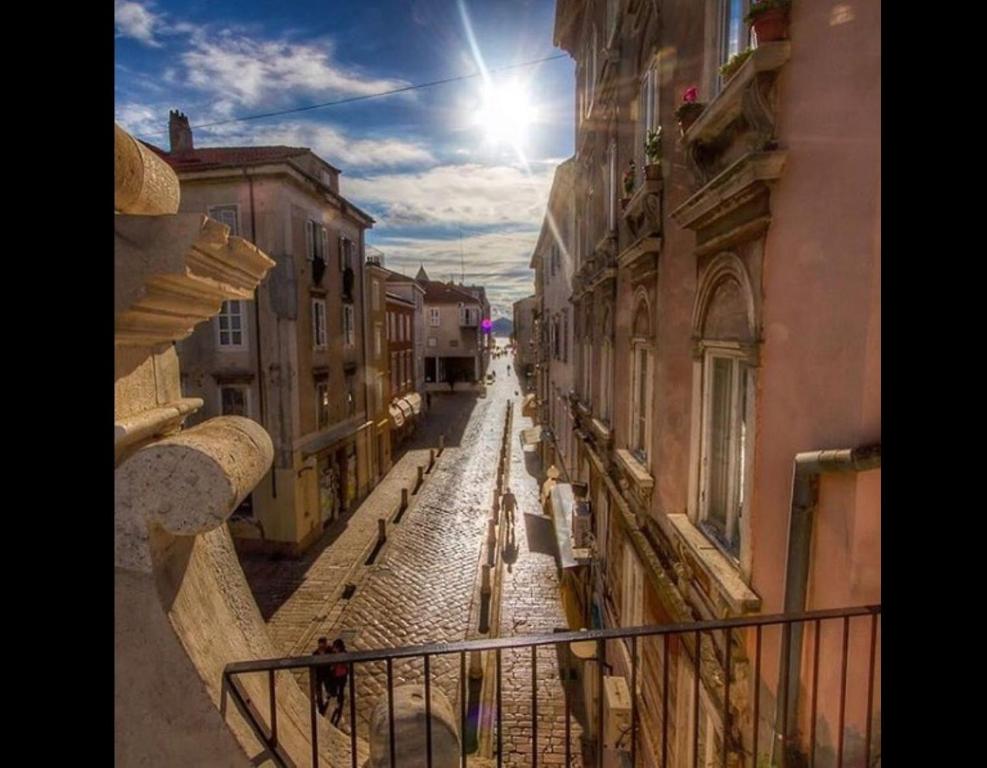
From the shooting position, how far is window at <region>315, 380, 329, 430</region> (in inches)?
699

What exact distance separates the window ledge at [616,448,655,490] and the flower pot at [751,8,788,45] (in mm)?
4546

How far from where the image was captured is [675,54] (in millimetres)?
5707

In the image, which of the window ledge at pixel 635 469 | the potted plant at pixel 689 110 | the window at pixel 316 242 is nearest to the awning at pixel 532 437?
the window at pixel 316 242

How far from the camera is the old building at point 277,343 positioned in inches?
613

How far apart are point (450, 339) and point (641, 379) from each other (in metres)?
50.2

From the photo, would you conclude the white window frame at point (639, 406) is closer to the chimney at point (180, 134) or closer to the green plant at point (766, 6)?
the green plant at point (766, 6)

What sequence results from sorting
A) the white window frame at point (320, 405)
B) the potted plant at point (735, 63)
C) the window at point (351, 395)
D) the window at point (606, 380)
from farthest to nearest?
1. the window at point (351, 395)
2. the white window frame at point (320, 405)
3. the window at point (606, 380)
4. the potted plant at point (735, 63)

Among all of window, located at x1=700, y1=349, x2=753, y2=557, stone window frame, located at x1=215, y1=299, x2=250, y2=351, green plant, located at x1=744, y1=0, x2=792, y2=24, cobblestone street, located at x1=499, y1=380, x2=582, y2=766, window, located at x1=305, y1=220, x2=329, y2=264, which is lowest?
cobblestone street, located at x1=499, y1=380, x2=582, y2=766

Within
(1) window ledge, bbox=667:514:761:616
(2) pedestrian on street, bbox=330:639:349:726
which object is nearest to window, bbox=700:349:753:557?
(1) window ledge, bbox=667:514:761:616

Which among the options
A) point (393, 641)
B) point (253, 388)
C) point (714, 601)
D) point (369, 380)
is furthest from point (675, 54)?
point (369, 380)

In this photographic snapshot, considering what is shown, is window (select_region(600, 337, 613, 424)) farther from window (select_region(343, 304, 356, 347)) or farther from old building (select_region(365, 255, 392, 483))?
old building (select_region(365, 255, 392, 483))

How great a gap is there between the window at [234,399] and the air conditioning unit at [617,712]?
510 inches

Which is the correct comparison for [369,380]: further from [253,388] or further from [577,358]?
[577,358]
